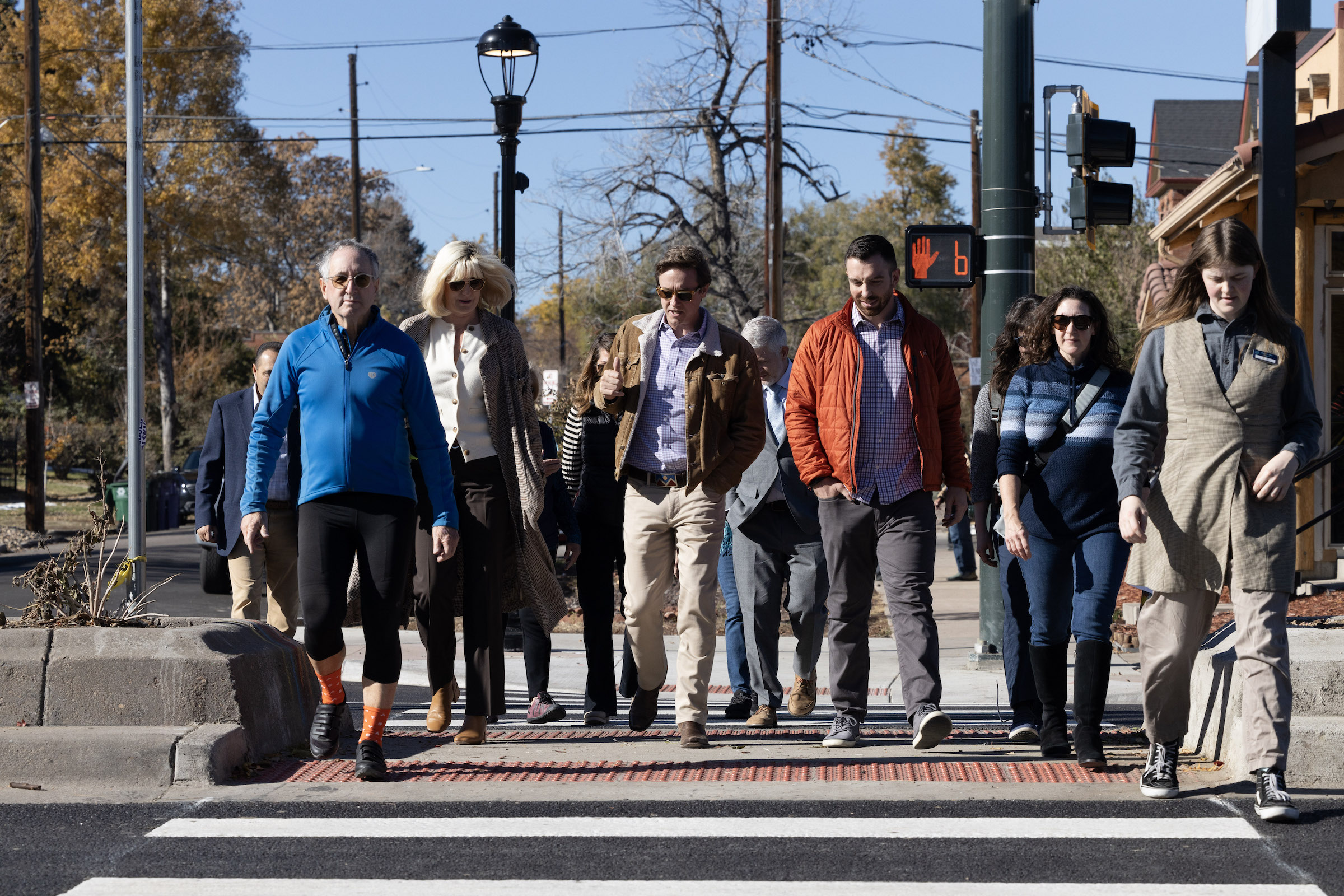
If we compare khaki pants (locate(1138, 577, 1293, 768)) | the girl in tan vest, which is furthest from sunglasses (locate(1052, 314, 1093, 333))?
khaki pants (locate(1138, 577, 1293, 768))

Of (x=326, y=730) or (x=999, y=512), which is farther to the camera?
(x=999, y=512)

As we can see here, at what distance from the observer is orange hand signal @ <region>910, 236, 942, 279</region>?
30.4ft

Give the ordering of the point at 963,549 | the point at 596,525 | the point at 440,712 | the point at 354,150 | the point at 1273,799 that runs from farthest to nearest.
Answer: the point at 354,150 → the point at 963,549 → the point at 596,525 → the point at 440,712 → the point at 1273,799

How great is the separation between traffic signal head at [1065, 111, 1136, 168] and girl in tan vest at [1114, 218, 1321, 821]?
14.4ft

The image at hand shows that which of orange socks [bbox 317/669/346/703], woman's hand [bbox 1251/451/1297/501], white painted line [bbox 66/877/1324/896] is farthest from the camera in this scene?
orange socks [bbox 317/669/346/703]

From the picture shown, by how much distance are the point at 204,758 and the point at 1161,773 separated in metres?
3.37

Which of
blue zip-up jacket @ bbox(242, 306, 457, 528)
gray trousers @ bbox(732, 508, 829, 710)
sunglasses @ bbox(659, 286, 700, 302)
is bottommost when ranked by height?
gray trousers @ bbox(732, 508, 829, 710)

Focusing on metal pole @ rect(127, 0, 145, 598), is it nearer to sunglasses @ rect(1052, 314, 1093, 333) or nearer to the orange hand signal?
the orange hand signal

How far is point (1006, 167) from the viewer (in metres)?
9.13

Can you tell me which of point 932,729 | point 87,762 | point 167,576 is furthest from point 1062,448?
point 167,576

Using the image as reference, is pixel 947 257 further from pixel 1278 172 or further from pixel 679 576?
pixel 679 576

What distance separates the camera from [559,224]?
1139 inches

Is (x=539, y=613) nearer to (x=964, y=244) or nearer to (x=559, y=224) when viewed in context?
(x=964, y=244)

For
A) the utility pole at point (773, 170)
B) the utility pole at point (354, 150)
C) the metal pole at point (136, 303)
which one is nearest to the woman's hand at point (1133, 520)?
the metal pole at point (136, 303)
